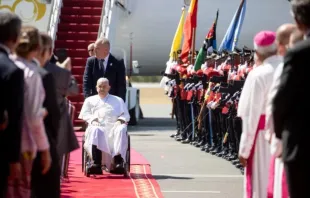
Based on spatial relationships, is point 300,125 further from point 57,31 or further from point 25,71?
point 57,31

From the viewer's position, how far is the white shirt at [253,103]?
27.1 feet

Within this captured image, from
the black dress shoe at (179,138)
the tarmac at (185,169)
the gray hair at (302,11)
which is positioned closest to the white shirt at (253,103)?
the gray hair at (302,11)

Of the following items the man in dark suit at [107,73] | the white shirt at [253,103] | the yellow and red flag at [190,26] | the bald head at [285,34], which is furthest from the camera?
the yellow and red flag at [190,26]

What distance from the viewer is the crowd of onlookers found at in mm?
6391

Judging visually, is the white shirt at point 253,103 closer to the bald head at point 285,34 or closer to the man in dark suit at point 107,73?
the bald head at point 285,34

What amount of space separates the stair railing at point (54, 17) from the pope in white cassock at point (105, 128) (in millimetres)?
11717

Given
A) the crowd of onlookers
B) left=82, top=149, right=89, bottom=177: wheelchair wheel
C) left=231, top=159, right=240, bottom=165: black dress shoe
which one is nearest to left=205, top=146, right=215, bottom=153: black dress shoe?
left=231, top=159, right=240, bottom=165: black dress shoe

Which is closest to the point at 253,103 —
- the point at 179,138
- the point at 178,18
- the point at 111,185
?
the point at 111,185

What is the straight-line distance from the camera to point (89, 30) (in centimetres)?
2570

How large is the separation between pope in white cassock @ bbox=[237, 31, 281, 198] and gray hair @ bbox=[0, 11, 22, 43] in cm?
229

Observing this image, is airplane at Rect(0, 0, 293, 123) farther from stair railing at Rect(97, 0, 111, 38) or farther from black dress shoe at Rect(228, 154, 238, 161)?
black dress shoe at Rect(228, 154, 238, 161)

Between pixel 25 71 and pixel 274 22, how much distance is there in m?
22.1

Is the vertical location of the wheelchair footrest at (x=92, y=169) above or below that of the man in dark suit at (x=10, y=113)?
below

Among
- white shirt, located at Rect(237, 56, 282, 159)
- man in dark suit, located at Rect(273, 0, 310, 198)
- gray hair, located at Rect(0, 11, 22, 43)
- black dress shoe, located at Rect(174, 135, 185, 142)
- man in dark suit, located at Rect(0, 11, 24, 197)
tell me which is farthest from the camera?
black dress shoe, located at Rect(174, 135, 185, 142)
